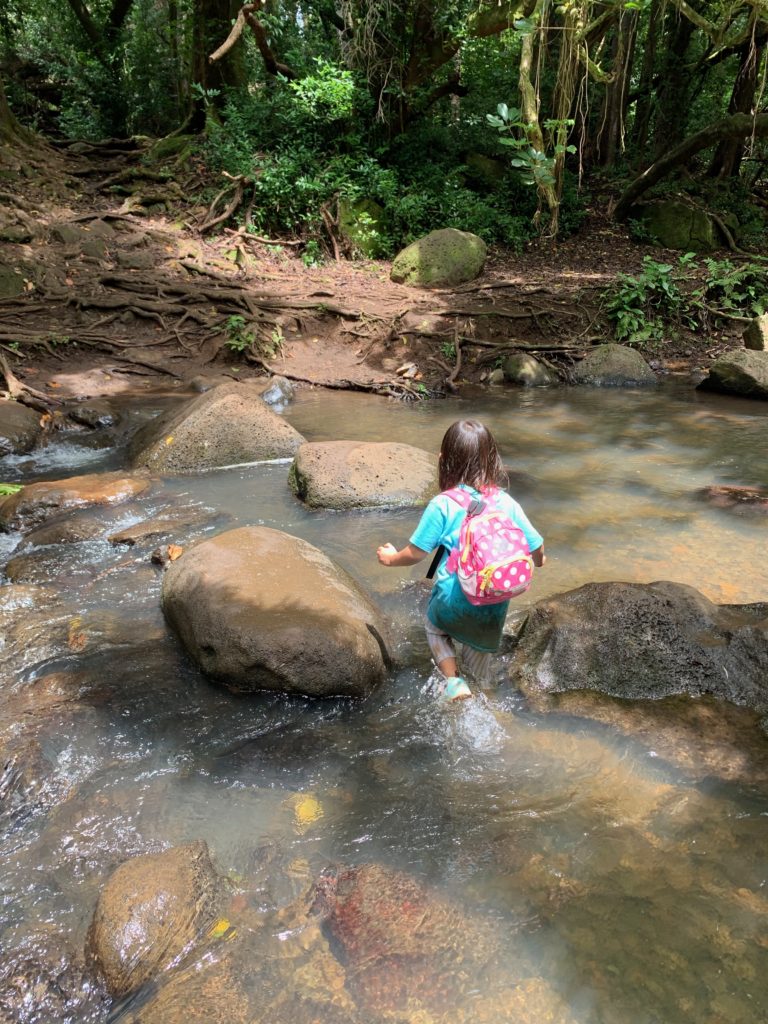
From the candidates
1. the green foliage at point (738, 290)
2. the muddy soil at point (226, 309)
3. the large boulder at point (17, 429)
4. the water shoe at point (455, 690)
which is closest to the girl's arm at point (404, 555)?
the water shoe at point (455, 690)

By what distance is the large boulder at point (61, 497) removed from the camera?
534 centimetres

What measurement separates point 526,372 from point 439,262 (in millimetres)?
A: 3277

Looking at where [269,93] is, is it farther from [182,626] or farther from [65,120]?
[182,626]

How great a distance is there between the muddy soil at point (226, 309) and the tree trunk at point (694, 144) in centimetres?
201

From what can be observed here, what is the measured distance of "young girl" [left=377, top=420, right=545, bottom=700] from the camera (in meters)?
2.92

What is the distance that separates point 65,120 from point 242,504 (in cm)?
1462

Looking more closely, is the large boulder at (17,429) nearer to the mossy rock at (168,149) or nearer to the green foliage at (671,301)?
the green foliage at (671,301)

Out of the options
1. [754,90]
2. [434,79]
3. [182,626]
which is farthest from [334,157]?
[182,626]

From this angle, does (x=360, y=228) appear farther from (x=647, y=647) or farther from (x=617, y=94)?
(x=647, y=647)

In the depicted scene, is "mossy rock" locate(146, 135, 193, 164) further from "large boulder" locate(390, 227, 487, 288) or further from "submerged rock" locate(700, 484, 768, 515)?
"submerged rock" locate(700, 484, 768, 515)

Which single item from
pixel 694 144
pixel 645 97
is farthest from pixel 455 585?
pixel 645 97

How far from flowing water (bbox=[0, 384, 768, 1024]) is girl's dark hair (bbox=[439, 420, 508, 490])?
3.68ft

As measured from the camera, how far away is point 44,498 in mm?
5488

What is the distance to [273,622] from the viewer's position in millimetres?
3426
